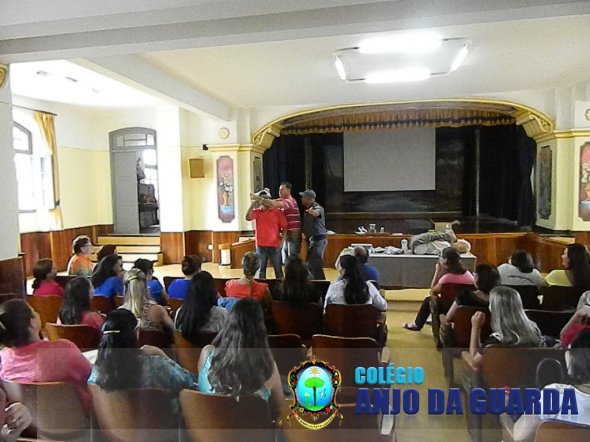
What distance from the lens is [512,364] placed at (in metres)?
2.43

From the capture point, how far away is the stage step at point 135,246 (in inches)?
370

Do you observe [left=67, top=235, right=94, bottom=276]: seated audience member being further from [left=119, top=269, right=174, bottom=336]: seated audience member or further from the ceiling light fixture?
the ceiling light fixture

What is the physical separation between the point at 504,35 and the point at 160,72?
410 cm

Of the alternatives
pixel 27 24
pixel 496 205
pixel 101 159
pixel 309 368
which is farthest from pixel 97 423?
pixel 496 205

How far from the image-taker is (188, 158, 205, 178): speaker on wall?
9.23m

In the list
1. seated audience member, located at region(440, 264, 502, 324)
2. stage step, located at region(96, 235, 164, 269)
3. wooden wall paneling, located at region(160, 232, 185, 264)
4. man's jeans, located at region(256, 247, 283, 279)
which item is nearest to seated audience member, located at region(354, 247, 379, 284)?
seated audience member, located at region(440, 264, 502, 324)

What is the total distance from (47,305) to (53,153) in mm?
5621

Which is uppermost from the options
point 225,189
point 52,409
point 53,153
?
point 53,153

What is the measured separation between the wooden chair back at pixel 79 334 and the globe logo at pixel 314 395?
1360mm

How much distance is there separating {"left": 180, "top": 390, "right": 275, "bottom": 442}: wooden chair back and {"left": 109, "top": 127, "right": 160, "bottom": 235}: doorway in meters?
8.60

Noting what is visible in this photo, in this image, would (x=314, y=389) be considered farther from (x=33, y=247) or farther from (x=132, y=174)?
(x=132, y=174)

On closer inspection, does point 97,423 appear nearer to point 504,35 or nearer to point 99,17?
point 99,17

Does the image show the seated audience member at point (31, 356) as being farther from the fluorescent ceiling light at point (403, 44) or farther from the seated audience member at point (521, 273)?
the fluorescent ceiling light at point (403, 44)

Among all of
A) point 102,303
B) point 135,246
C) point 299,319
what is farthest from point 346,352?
point 135,246
